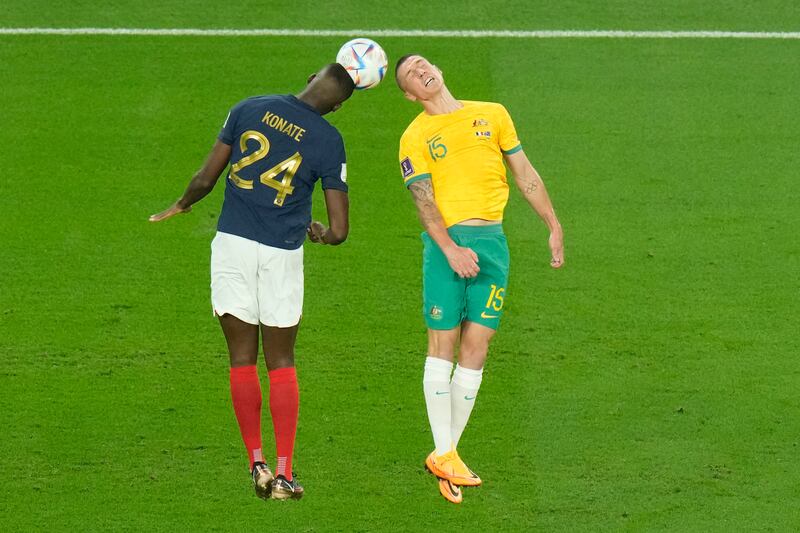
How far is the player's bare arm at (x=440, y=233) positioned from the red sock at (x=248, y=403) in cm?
134

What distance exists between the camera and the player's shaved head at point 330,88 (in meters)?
8.98


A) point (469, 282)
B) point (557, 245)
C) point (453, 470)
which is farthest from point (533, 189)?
point (453, 470)

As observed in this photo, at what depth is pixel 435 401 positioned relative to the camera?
9758 millimetres

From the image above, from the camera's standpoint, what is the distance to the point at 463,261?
9305 millimetres

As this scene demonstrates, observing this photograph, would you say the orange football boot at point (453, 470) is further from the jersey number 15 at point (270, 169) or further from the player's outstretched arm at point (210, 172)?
the player's outstretched arm at point (210, 172)

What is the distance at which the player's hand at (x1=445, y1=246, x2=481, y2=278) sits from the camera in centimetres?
930

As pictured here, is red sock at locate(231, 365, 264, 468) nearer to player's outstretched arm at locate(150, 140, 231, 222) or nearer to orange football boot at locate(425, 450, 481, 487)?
player's outstretched arm at locate(150, 140, 231, 222)

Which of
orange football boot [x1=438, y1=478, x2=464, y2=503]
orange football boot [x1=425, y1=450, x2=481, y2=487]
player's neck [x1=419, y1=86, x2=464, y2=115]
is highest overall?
player's neck [x1=419, y1=86, x2=464, y2=115]

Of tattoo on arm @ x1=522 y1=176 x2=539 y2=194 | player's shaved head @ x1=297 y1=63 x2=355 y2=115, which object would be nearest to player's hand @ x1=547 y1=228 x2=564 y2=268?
tattoo on arm @ x1=522 y1=176 x2=539 y2=194

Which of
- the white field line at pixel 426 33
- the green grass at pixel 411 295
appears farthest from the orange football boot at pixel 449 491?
the white field line at pixel 426 33

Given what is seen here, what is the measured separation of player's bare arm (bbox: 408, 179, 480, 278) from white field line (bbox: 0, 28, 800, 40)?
6983 mm

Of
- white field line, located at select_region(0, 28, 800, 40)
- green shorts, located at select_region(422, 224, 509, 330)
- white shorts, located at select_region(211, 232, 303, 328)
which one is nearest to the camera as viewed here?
white shorts, located at select_region(211, 232, 303, 328)

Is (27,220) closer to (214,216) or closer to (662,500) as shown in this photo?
(214,216)

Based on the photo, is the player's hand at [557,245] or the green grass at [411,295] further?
the green grass at [411,295]
